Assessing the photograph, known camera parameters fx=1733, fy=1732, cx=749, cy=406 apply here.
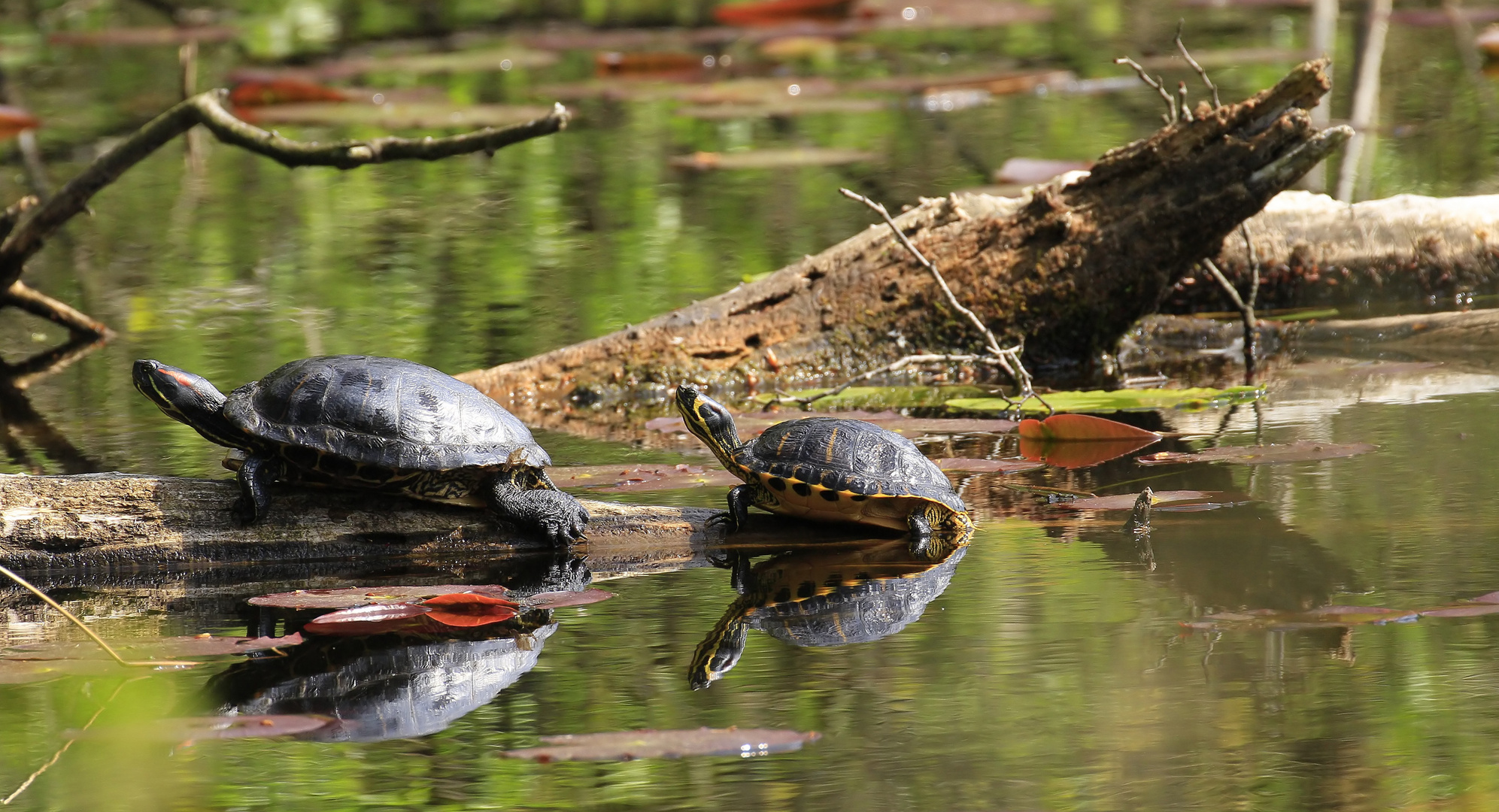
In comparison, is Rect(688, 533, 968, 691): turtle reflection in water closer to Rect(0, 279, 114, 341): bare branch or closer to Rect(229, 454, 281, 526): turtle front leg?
Rect(229, 454, 281, 526): turtle front leg

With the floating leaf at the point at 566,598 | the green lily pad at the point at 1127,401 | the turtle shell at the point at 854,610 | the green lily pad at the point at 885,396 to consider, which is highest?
the green lily pad at the point at 885,396

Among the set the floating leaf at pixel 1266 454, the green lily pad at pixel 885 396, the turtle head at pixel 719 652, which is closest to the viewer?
the turtle head at pixel 719 652

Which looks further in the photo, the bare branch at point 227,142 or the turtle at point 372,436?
the bare branch at point 227,142

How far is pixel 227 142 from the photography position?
571 centimetres

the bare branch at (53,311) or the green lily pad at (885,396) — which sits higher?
the bare branch at (53,311)

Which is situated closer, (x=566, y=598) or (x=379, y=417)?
(x=566, y=598)

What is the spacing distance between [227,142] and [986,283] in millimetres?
2733

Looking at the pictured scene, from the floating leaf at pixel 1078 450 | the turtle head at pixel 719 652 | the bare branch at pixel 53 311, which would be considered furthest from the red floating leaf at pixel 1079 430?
the bare branch at pixel 53 311

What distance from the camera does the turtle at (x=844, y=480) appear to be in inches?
158

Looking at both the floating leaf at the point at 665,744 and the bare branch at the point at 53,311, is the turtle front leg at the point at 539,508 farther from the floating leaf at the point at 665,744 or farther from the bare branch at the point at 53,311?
the bare branch at the point at 53,311

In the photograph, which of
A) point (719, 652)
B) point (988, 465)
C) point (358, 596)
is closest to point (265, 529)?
point (358, 596)

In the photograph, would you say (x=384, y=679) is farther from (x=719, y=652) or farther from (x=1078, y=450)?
(x=1078, y=450)

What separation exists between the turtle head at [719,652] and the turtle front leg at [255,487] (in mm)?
1151

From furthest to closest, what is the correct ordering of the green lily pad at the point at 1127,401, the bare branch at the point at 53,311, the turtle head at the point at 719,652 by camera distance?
the bare branch at the point at 53,311, the green lily pad at the point at 1127,401, the turtle head at the point at 719,652
